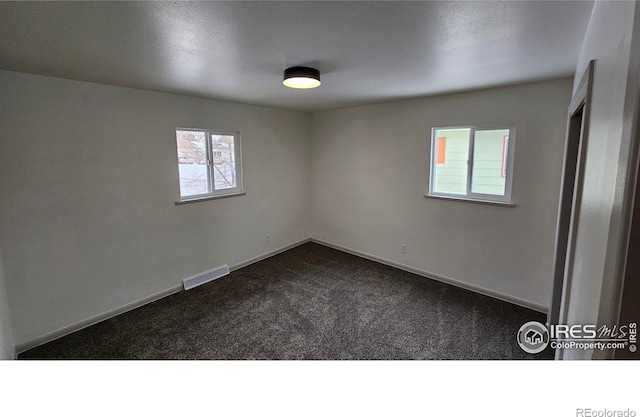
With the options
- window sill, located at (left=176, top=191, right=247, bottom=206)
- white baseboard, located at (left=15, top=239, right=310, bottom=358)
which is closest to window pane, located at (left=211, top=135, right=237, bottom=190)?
window sill, located at (left=176, top=191, right=247, bottom=206)

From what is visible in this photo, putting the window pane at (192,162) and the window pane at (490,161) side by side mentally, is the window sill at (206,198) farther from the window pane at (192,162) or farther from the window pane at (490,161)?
the window pane at (490,161)

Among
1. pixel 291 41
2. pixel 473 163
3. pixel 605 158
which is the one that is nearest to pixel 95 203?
pixel 291 41

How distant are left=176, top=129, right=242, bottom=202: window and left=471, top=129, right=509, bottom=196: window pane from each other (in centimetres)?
305

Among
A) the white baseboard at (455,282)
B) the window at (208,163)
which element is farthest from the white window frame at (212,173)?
the white baseboard at (455,282)

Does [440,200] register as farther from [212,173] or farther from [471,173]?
[212,173]

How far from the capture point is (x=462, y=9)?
1.34 meters

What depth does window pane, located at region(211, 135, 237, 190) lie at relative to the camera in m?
3.83

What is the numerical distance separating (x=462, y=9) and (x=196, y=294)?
3.57 meters

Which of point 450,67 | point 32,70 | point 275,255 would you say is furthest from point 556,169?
point 32,70

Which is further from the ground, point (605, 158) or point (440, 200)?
point (605, 158)

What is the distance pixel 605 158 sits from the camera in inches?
34.3

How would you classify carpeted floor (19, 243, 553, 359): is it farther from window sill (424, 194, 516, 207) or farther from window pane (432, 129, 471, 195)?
window pane (432, 129, 471, 195)

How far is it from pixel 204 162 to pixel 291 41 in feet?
8.11

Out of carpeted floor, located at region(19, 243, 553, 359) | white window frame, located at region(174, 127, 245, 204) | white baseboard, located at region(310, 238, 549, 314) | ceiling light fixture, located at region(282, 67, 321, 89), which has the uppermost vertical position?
ceiling light fixture, located at region(282, 67, 321, 89)
